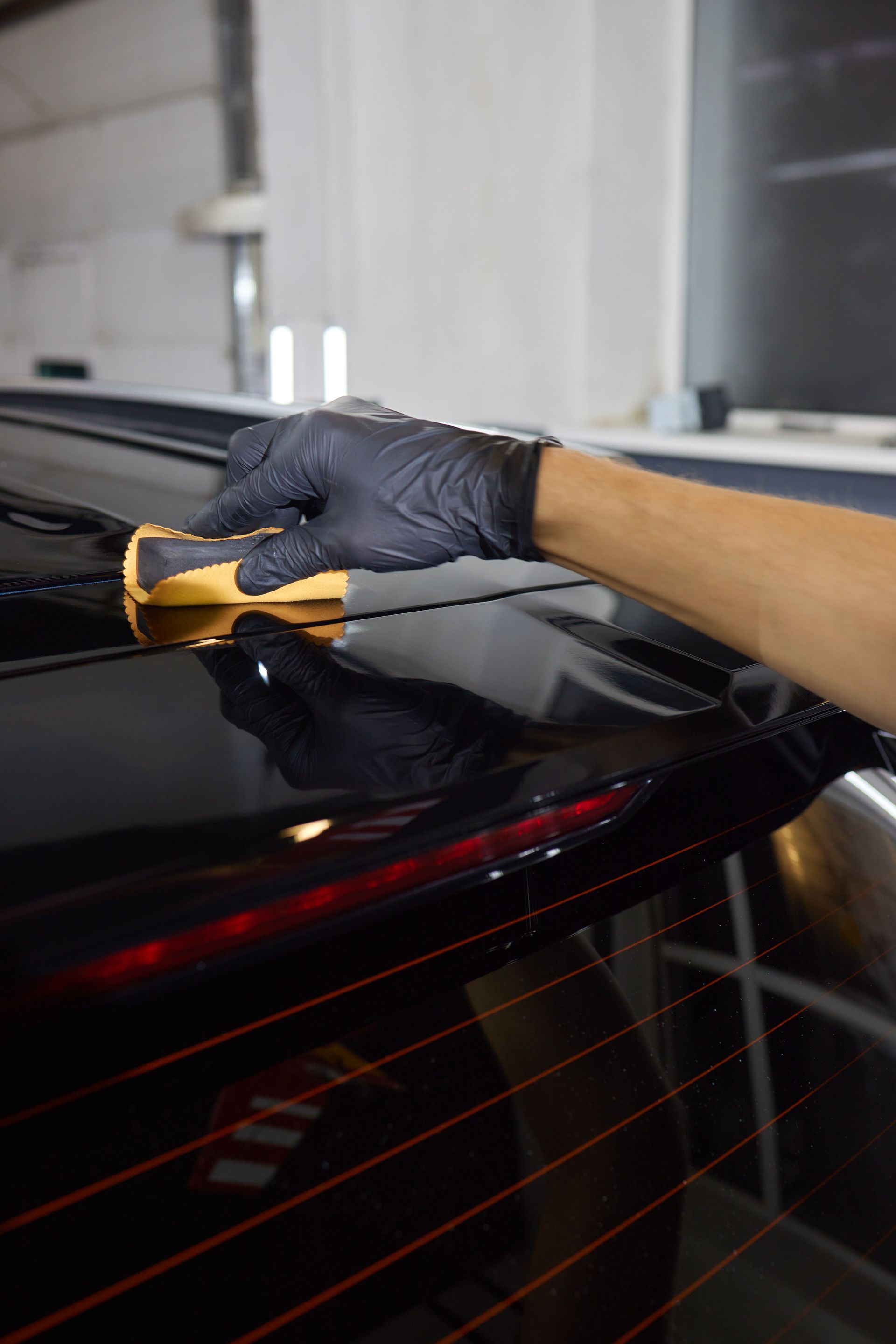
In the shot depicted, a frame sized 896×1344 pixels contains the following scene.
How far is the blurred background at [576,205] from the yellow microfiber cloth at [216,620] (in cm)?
257

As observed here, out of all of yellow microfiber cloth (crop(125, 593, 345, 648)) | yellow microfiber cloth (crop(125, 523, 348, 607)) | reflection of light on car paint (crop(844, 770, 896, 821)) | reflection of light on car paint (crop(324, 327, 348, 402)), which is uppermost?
reflection of light on car paint (crop(324, 327, 348, 402))

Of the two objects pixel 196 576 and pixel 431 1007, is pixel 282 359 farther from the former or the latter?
pixel 431 1007

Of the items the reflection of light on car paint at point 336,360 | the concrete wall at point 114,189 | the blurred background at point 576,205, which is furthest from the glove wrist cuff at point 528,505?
the concrete wall at point 114,189

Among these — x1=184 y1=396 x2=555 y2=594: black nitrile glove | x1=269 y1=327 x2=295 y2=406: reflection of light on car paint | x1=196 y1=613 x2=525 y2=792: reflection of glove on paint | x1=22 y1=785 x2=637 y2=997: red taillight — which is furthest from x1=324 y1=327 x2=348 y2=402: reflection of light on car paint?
x1=22 y1=785 x2=637 y2=997: red taillight

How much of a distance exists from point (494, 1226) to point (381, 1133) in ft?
0.19

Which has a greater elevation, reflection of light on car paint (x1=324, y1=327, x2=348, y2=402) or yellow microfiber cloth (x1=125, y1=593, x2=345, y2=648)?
reflection of light on car paint (x1=324, y1=327, x2=348, y2=402)

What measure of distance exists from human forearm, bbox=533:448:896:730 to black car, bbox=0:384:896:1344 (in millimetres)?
63

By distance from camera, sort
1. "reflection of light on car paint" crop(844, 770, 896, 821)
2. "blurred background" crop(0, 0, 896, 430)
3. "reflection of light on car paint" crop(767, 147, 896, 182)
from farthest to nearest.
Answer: "blurred background" crop(0, 0, 896, 430) → "reflection of light on car paint" crop(767, 147, 896, 182) → "reflection of light on car paint" crop(844, 770, 896, 821)

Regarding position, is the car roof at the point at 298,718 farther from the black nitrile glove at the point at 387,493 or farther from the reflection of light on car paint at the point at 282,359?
the reflection of light on car paint at the point at 282,359

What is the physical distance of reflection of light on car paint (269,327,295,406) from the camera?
12.6 ft

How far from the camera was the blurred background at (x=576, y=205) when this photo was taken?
2955 mm

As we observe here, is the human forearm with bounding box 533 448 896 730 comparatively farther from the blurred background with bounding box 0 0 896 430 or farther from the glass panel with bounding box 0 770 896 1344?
the blurred background with bounding box 0 0 896 430

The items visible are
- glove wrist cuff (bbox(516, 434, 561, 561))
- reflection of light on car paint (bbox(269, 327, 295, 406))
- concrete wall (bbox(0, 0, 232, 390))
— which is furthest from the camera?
concrete wall (bbox(0, 0, 232, 390))

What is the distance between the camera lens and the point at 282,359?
386 centimetres
